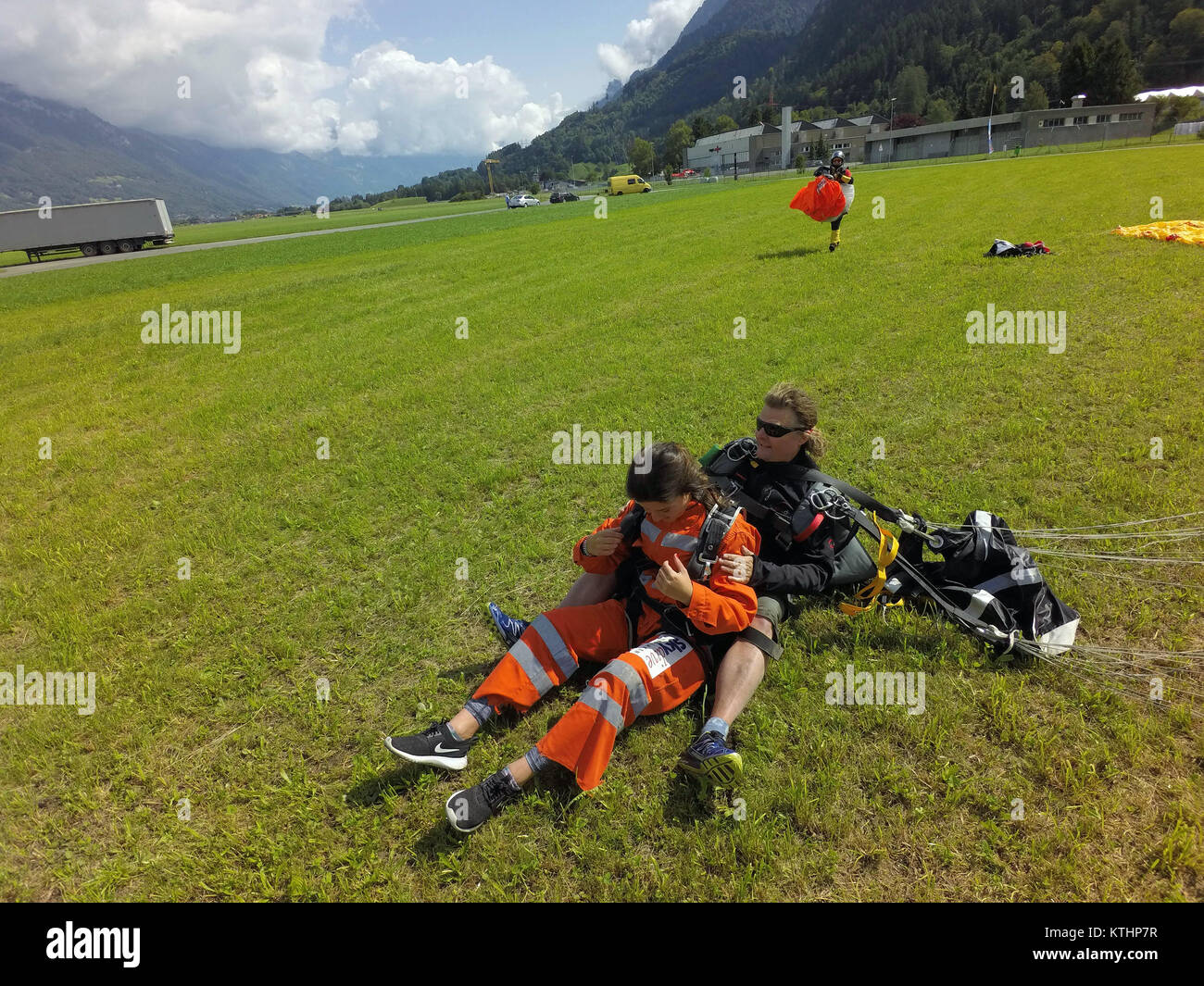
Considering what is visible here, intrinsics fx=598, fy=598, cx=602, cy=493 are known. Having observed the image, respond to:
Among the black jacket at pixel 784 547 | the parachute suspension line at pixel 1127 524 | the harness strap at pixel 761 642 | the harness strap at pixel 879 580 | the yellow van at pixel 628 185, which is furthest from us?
the yellow van at pixel 628 185

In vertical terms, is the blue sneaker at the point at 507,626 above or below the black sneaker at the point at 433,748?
above

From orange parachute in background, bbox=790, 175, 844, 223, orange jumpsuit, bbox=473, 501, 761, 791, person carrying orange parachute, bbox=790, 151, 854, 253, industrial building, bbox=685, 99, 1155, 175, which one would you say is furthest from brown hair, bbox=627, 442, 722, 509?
industrial building, bbox=685, 99, 1155, 175

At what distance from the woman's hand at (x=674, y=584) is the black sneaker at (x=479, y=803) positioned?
141 cm

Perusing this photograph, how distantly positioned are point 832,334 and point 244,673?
10355mm

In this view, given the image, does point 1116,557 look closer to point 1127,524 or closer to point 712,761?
point 1127,524

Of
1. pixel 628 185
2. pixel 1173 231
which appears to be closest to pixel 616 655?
pixel 1173 231

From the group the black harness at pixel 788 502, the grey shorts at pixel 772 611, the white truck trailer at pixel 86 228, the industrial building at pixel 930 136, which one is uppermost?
the industrial building at pixel 930 136

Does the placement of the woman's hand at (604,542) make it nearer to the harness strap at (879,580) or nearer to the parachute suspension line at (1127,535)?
the harness strap at (879,580)

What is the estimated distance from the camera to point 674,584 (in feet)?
11.4

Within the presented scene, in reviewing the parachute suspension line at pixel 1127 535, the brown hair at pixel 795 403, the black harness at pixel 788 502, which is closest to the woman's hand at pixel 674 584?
the black harness at pixel 788 502

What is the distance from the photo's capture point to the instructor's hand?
12.3 ft

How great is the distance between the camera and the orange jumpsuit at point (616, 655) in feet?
11.0

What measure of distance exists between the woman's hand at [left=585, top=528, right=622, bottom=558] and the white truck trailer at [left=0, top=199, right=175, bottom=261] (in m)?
56.7
